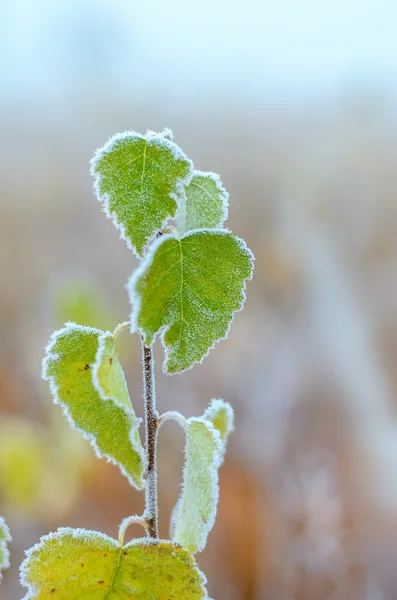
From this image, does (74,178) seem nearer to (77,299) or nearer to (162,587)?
(77,299)

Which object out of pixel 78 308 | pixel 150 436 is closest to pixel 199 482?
pixel 150 436

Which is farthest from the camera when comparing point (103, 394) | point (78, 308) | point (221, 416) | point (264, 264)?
point (264, 264)

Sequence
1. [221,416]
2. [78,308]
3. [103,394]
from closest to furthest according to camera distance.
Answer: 1. [103,394]
2. [221,416]
3. [78,308]

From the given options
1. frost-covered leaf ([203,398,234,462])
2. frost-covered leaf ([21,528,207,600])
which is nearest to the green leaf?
frost-covered leaf ([203,398,234,462])

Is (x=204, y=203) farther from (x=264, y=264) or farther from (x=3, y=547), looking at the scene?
(x=264, y=264)

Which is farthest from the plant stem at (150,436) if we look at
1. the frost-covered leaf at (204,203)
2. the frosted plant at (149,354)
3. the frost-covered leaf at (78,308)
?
the frost-covered leaf at (78,308)

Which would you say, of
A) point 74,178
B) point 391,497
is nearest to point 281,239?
point 74,178

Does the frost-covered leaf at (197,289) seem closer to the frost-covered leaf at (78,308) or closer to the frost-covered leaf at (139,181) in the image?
the frost-covered leaf at (139,181)

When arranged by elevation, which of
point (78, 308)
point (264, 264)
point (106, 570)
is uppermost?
point (264, 264)
